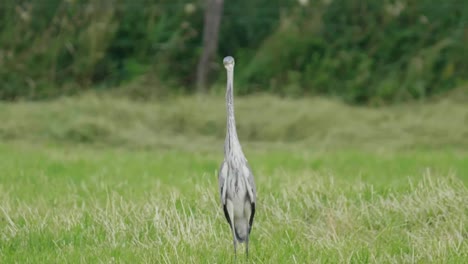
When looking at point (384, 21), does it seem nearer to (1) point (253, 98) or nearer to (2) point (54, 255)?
(1) point (253, 98)

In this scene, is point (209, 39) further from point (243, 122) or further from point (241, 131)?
point (241, 131)

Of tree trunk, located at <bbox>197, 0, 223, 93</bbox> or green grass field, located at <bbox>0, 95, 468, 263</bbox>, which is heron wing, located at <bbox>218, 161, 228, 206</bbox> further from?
tree trunk, located at <bbox>197, 0, 223, 93</bbox>

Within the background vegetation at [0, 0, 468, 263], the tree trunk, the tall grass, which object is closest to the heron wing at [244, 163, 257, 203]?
the background vegetation at [0, 0, 468, 263]

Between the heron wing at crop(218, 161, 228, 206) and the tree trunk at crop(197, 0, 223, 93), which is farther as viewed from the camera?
the tree trunk at crop(197, 0, 223, 93)

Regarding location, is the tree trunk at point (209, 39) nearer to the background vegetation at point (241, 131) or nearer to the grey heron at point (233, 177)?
the background vegetation at point (241, 131)

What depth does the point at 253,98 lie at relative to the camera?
12.3m

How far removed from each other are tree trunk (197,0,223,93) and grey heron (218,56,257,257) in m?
8.62

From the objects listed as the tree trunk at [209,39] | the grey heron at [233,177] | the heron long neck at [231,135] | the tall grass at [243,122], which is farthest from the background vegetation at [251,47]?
the heron long neck at [231,135]

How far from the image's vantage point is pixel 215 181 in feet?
25.2

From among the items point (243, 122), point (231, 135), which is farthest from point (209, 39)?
point (231, 135)

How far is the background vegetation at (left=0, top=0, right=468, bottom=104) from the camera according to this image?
1298cm

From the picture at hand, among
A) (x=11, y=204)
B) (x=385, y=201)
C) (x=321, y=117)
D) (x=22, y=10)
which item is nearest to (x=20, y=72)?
(x=22, y=10)

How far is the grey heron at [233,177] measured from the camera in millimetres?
4414

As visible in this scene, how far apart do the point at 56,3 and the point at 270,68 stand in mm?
3064
